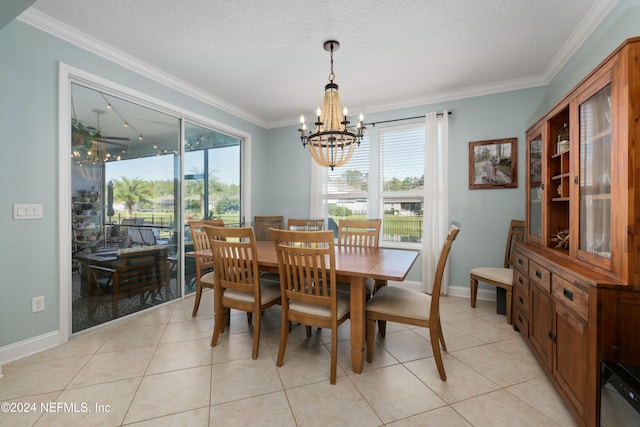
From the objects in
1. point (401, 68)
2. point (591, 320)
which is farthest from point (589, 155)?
point (401, 68)

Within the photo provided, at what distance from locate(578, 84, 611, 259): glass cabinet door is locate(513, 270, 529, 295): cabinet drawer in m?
0.68

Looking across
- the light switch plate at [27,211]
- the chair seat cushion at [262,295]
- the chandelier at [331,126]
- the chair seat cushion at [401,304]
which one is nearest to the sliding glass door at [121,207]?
the light switch plate at [27,211]

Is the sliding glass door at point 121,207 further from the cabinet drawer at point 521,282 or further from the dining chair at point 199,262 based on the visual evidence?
the cabinet drawer at point 521,282

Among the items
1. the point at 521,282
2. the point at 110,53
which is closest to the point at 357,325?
the point at 521,282

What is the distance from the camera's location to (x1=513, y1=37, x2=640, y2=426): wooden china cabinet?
1.26 meters

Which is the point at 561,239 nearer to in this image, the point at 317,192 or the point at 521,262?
the point at 521,262

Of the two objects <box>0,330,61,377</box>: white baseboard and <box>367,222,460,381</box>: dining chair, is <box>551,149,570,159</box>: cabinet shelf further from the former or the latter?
<box>0,330,61,377</box>: white baseboard

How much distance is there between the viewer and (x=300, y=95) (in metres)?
3.70

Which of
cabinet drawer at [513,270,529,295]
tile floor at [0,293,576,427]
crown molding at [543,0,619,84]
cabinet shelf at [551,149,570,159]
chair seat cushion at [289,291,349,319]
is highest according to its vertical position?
crown molding at [543,0,619,84]

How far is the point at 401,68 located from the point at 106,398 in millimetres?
3721

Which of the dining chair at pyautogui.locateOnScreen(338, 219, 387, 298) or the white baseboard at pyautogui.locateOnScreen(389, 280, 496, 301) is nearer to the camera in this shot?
the dining chair at pyautogui.locateOnScreen(338, 219, 387, 298)

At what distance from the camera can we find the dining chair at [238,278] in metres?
2.03

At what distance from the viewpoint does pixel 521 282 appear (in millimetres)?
2396

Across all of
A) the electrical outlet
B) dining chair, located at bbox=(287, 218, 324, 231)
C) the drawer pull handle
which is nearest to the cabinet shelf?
the drawer pull handle
